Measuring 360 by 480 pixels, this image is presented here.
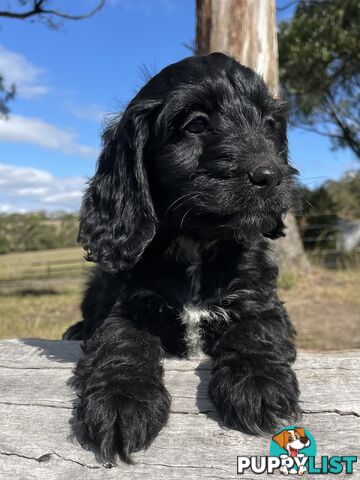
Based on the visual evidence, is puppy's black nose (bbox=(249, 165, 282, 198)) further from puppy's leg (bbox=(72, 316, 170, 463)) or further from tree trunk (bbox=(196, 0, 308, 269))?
tree trunk (bbox=(196, 0, 308, 269))

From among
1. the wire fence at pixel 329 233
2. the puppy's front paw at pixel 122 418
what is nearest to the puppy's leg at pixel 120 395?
the puppy's front paw at pixel 122 418

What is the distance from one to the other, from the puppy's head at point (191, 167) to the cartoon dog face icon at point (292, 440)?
85 centimetres

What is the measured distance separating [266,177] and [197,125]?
519mm

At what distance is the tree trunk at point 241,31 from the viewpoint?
5961mm

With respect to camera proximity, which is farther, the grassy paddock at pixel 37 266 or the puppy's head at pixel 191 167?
the grassy paddock at pixel 37 266

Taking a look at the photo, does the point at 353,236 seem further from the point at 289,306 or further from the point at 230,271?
the point at 230,271

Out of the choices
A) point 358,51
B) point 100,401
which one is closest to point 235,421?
point 100,401

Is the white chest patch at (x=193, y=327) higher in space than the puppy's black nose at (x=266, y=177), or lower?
lower

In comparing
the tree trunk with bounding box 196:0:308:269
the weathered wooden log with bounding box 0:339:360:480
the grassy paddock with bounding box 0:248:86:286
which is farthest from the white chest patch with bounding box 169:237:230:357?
the grassy paddock with bounding box 0:248:86:286

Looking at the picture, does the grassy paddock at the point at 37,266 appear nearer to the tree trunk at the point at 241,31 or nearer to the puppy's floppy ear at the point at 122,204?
the tree trunk at the point at 241,31

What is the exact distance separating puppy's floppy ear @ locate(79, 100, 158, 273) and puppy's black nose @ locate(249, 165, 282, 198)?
60 centimetres

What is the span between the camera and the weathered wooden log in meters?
1.74

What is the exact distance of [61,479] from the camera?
5.81 feet

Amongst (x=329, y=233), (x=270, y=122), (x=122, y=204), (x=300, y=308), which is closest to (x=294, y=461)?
(x=122, y=204)
